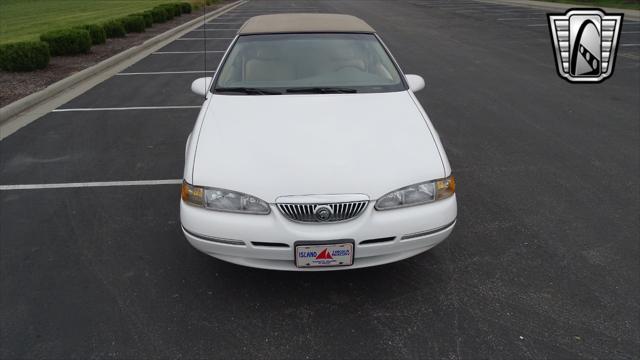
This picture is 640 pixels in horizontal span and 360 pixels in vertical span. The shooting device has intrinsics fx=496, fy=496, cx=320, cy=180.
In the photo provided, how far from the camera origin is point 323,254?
2.94 metres

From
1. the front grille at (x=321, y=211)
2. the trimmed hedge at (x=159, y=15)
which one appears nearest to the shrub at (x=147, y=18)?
the trimmed hedge at (x=159, y=15)

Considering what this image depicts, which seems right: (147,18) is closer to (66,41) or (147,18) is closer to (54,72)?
(66,41)

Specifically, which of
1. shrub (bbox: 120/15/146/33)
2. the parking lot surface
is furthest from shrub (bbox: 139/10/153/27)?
the parking lot surface

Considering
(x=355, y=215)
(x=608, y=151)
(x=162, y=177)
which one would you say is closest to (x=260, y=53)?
(x=162, y=177)

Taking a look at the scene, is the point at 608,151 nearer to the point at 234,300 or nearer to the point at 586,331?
the point at 586,331

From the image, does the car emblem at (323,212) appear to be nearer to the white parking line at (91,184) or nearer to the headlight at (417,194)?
the headlight at (417,194)

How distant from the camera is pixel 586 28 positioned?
46.0 feet

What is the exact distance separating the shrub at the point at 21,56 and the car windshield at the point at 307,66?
292 inches

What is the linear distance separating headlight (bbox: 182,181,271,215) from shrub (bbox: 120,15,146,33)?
15.2m

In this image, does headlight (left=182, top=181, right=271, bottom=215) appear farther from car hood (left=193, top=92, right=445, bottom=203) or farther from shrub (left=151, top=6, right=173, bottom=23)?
shrub (left=151, top=6, right=173, bottom=23)

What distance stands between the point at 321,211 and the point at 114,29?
48.5 ft

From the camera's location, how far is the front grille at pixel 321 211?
9.53ft

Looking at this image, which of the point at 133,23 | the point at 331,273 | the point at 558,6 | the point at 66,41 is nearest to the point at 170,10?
the point at 133,23

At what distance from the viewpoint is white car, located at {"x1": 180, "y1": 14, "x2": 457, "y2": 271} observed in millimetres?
2932
